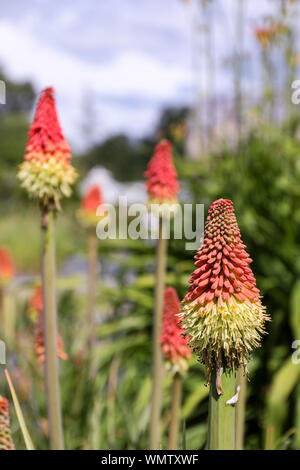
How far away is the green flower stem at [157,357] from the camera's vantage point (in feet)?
5.06

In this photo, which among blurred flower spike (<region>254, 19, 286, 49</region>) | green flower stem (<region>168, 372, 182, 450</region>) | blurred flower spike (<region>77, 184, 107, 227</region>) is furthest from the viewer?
blurred flower spike (<region>254, 19, 286, 49</region>)

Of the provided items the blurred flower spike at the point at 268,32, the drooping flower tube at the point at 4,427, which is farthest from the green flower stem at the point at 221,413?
the blurred flower spike at the point at 268,32

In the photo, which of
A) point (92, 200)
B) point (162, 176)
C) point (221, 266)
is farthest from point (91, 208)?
point (221, 266)

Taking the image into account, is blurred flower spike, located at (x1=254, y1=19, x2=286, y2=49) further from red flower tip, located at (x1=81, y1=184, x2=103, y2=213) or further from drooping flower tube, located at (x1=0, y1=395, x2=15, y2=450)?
drooping flower tube, located at (x1=0, y1=395, x2=15, y2=450)

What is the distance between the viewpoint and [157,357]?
60.9 inches

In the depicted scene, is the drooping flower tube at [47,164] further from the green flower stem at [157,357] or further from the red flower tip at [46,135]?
the green flower stem at [157,357]

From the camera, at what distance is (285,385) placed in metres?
2.90

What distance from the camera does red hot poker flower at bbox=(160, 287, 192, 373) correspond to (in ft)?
4.95

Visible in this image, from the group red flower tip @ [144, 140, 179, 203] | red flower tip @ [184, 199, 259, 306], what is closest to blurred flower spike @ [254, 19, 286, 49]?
red flower tip @ [144, 140, 179, 203]

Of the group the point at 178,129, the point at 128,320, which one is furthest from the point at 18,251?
the point at 128,320

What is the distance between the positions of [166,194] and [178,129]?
4020mm

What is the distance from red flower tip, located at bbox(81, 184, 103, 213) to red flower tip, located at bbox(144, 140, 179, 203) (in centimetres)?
156

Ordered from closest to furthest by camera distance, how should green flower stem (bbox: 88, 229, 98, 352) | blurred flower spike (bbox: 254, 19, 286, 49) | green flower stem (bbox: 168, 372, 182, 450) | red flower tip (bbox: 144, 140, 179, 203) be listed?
1. green flower stem (bbox: 168, 372, 182, 450)
2. red flower tip (bbox: 144, 140, 179, 203)
3. green flower stem (bbox: 88, 229, 98, 352)
4. blurred flower spike (bbox: 254, 19, 286, 49)

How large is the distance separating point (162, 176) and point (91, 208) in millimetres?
1641
